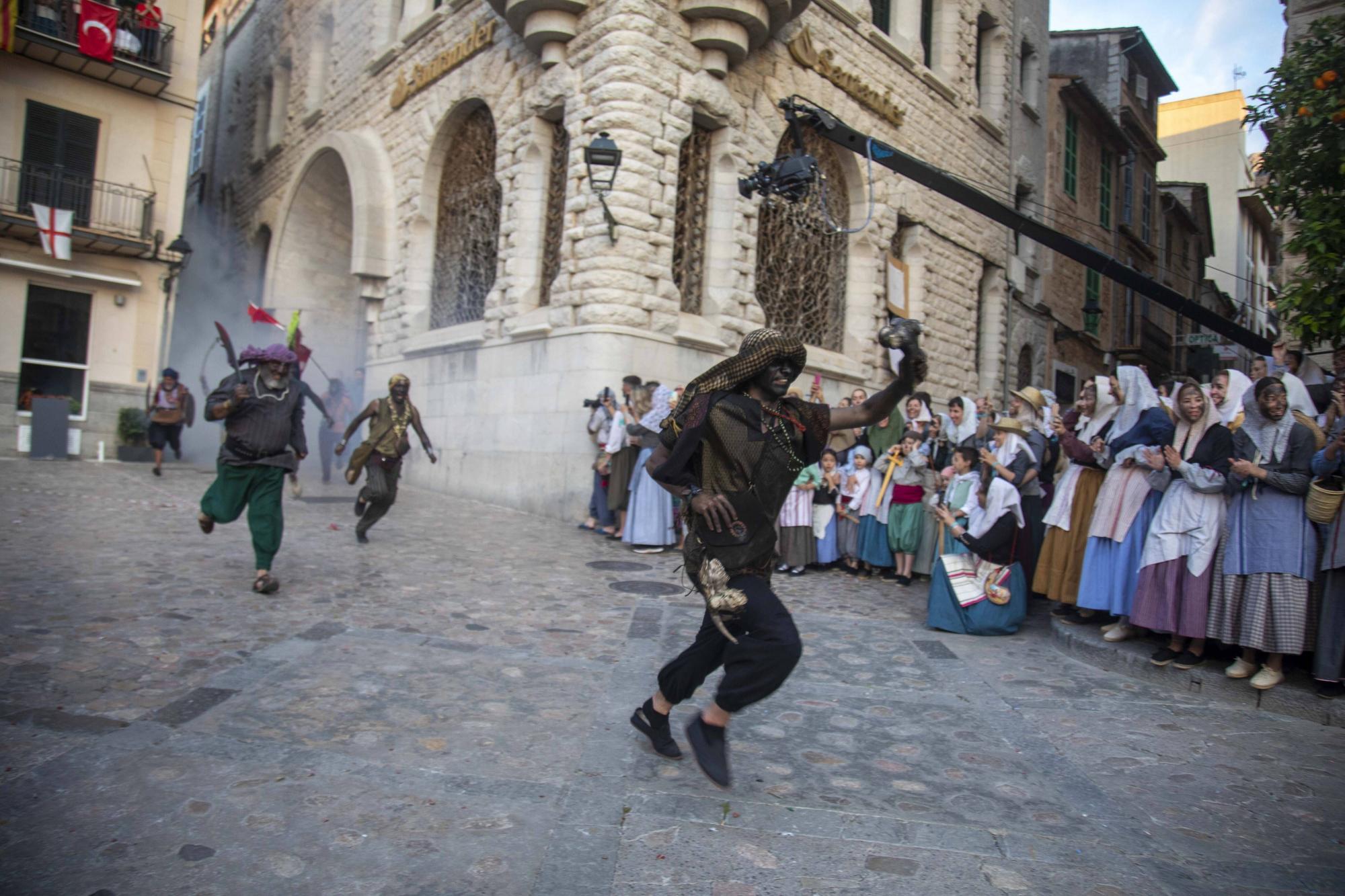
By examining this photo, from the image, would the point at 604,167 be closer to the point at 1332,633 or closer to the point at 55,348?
the point at 1332,633

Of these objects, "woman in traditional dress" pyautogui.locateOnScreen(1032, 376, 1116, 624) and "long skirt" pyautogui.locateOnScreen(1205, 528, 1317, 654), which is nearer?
"long skirt" pyautogui.locateOnScreen(1205, 528, 1317, 654)

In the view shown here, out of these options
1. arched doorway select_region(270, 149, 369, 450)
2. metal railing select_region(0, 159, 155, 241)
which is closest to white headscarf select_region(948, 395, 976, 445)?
arched doorway select_region(270, 149, 369, 450)

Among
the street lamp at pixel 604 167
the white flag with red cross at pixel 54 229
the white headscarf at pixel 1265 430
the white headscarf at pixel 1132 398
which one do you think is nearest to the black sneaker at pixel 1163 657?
the white headscarf at pixel 1265 430

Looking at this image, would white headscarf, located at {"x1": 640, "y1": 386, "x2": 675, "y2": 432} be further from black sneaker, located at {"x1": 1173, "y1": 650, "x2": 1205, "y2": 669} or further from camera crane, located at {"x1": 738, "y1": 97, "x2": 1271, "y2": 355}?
black sneaker, located at {"x1": 1173, "y1": 650, "x2": 1205, "y2": 669}

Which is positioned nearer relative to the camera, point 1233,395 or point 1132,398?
point 1233,395

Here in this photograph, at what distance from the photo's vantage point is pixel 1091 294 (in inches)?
897

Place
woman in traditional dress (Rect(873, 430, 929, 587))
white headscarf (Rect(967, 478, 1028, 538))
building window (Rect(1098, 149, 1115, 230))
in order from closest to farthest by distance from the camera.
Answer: white headscarf (Rect(967, 478, 1028, 538)) < woman in traditional dress (Rect(873, 430, 929, 587)) < building window (Rect(1098, 149, 1115, 230))

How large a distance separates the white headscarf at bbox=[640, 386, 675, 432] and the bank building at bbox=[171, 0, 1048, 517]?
1.58 m

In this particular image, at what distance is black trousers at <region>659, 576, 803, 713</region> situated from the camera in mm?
3348

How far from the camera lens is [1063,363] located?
21797 millimetres

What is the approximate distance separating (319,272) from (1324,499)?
2005 centimetres

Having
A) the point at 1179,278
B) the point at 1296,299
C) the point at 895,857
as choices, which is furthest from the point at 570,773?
the point at 1179,278

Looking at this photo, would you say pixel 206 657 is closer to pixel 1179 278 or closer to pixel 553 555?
pixel 553 555

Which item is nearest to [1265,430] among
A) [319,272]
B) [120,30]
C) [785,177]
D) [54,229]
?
[785,177]
